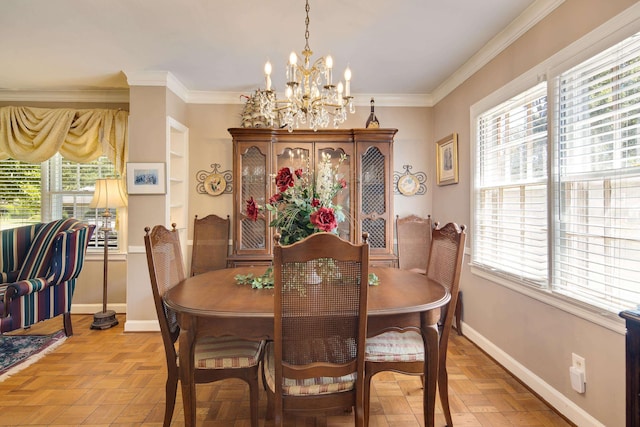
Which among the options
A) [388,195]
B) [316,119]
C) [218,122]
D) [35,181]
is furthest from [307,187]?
[35,181]

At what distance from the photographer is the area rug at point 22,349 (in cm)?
249

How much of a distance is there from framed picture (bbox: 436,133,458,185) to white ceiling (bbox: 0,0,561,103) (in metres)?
0.59

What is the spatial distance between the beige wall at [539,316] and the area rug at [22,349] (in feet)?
11.7

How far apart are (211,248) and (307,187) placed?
84.7 inches

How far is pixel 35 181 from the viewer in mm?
3811

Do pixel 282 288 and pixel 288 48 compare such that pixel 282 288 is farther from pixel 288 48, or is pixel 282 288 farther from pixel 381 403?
pixel 288 48

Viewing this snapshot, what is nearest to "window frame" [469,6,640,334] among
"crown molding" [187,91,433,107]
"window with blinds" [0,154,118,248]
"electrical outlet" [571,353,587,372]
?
"electrical outlet" [571,353,587,372]

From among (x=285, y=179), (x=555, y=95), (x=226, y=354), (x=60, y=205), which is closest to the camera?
(x=226, y=354)

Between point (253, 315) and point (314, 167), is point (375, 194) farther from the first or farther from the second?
point (253, 315)

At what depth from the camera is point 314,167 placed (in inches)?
137

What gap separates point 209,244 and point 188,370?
2201 mm

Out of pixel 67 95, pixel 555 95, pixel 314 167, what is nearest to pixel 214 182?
pixel 314 167

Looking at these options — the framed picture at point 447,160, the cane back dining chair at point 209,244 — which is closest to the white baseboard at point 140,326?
the cane back dining chair at point 209,244

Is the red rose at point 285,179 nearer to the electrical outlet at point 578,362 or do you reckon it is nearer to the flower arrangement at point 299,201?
the flower arrangement at point 299,201
